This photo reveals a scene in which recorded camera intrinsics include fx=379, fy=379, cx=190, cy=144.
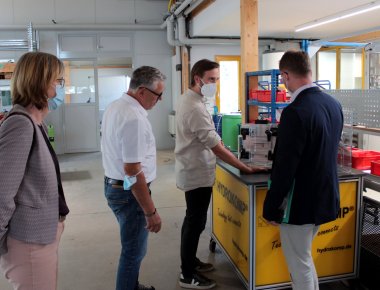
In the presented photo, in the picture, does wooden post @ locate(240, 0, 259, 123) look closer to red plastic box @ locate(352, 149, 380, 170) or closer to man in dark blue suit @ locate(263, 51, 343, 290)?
red plastic box @ locate(352, 149, 380, 170)

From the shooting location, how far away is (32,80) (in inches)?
58.0

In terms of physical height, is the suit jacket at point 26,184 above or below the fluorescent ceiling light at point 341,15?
below

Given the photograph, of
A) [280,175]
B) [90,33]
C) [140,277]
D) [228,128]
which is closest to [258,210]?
[280,175]

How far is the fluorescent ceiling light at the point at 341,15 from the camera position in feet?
17.2

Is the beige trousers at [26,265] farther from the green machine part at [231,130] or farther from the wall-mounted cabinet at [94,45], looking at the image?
the wall-mounted cabinet at [94,45]

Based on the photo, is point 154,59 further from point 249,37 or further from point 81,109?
point 249,37

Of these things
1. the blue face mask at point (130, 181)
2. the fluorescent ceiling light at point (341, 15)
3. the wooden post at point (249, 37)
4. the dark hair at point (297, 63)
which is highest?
the fluorescent ceiling light at point (341, 15)

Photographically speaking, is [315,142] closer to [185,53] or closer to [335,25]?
[335,25]

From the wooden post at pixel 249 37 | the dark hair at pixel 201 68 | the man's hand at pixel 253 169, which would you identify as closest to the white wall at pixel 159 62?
the wooden post at pixel 249 37

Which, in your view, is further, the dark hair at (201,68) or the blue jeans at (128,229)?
the dark hair at (201,68)

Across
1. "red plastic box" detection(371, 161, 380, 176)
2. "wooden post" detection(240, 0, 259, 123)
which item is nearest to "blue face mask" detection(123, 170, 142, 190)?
"red plastic box" detection(371, 161, 380, 176)

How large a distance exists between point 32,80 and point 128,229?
969 mm

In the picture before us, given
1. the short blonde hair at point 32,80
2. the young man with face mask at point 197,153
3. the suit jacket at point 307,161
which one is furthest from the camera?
the young man with face mask at point 197,153

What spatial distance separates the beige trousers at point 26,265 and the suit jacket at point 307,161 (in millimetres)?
1068
